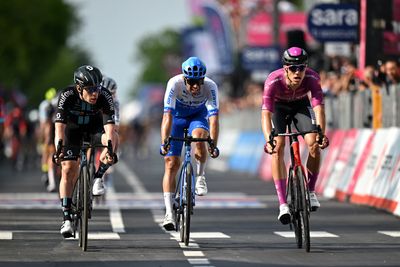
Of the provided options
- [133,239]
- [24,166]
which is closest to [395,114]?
[133,239]

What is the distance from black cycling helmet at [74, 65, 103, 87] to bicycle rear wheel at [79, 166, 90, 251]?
0.86 meters

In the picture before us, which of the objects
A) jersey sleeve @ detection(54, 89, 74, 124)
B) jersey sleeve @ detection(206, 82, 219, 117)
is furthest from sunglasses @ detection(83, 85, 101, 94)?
jersey sleeve @ detection(206, 82, 219, 117)

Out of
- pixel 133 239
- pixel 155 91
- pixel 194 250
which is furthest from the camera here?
pixel 155 91

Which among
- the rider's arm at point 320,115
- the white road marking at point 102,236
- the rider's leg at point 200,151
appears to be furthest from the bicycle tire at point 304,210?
the white road marking at point 102,236

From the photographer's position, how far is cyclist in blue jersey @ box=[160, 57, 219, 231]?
1698 centimetres

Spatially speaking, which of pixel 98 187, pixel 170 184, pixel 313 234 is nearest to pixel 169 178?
pixel 170 184

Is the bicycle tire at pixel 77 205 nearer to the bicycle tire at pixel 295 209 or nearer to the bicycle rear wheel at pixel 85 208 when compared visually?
the bicycle rear wheel at pixel 85 208

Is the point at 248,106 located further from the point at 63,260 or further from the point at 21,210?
the point at 63,260

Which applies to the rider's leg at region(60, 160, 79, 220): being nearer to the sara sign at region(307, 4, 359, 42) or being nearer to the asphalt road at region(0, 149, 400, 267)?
the asphalt road at region(0, 149, 400, 267)

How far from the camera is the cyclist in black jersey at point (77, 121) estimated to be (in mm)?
16547

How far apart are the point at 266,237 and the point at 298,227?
6.52ft

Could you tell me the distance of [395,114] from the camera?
2348 centimetres

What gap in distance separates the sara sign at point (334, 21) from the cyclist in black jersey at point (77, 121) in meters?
12.8

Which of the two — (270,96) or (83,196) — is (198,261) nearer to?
(83,196)
